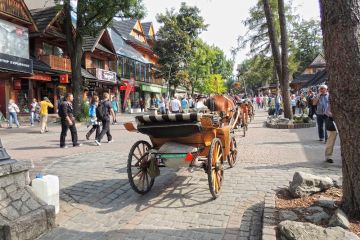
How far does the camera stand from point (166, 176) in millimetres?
7152

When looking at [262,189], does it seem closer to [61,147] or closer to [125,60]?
[61,147]

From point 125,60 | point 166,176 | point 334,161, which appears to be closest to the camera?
point 166,176

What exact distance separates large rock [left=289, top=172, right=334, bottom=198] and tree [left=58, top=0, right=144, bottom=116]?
18.9m

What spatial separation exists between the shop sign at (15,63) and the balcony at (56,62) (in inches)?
134

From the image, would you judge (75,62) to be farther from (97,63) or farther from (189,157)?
(189,157)

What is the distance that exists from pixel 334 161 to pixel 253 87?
328ft

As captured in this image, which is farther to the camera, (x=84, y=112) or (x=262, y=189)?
(x=84, y=112)

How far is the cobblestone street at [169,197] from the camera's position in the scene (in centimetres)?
443

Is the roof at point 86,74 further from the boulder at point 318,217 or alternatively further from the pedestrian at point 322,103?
the boulder at point 318,217

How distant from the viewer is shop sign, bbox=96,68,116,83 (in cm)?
3222

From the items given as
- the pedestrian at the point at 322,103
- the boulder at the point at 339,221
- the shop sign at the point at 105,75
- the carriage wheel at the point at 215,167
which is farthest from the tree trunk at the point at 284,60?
the shop sign at the point at 105,75

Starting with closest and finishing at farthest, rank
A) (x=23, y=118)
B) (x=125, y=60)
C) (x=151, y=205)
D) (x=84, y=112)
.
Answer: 1. (x=151, y=205)
2. (x=84, y=112)
3. (x=23, y=118)
4. (x=125, y=60)

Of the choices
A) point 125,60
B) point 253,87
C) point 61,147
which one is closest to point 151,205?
point 61,147

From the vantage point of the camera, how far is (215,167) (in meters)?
5.64
